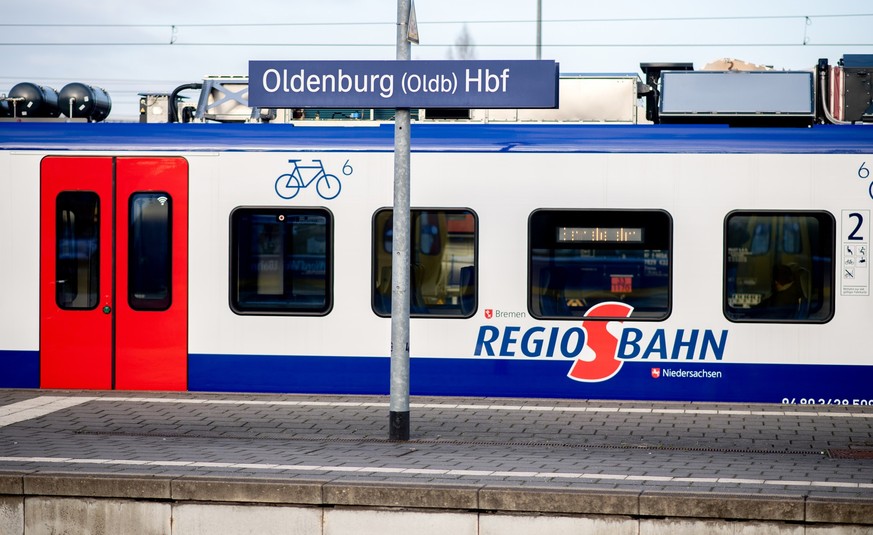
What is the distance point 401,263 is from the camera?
9398 mm

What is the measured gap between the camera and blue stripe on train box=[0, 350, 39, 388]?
40.2ft

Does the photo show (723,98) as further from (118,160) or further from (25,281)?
(25,281)

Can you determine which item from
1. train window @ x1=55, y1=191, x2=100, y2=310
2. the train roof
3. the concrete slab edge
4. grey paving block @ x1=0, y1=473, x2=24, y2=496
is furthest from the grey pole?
train window @ x1=55, y1=191, x2=100, y2=310

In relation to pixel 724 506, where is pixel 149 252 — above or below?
above

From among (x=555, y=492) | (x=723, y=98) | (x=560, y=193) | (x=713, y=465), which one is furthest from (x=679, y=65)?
(x=555, y=492)

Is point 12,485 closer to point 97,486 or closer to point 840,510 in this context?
point 97,486

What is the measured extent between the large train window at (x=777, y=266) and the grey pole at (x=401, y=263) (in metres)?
3.54

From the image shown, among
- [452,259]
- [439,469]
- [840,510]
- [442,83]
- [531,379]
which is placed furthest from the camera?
[452,259]

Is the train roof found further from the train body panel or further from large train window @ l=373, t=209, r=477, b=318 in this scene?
large train window @ l=373, t=209, r=477, b=318

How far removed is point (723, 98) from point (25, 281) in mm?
7064

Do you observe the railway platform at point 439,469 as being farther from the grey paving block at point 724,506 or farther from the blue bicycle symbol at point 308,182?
the blue bicycle symbol at point 308,182

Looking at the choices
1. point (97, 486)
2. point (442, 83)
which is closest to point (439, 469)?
point (97, 486)

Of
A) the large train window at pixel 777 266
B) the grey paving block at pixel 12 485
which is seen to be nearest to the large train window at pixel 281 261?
the large train window at pixel 777 266

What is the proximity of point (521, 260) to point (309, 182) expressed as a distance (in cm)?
218
